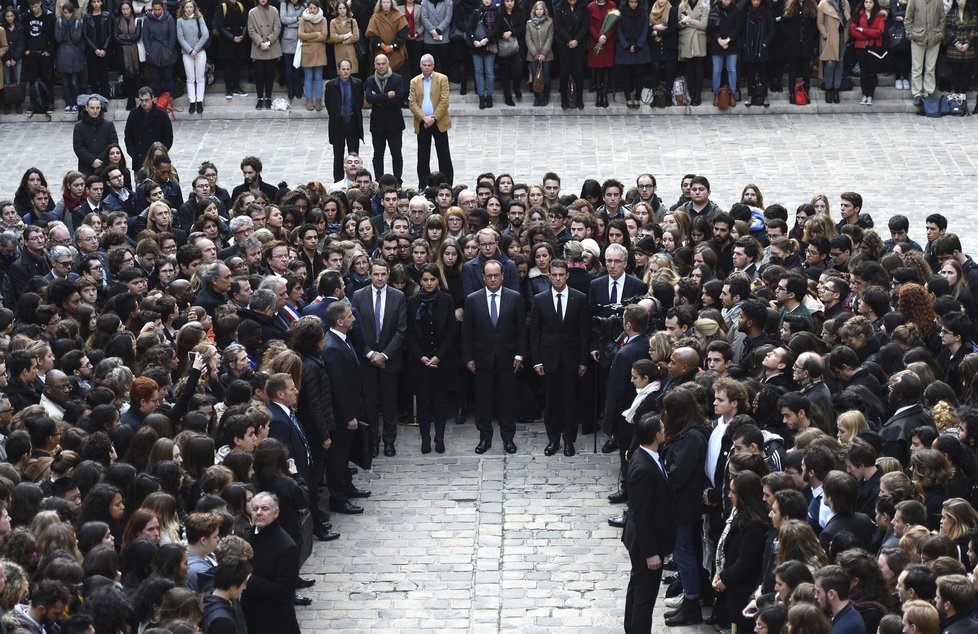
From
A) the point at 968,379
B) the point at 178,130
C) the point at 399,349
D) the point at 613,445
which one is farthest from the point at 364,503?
the point at 178,130

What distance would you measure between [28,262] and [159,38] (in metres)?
10.2

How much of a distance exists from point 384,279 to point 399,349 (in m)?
0.72

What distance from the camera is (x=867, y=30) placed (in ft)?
82.7

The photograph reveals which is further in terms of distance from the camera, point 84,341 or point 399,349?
point 399,349

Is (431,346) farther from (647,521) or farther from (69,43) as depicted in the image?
(69,43)

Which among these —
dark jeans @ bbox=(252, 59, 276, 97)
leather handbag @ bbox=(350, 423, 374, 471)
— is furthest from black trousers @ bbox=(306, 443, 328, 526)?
dark jeans @ bbox=(252, 59, 276, 97)

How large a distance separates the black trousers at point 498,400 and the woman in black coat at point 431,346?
376 millimetres

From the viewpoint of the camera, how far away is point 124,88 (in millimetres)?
26266

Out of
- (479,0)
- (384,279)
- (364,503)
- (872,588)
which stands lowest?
(364,503)

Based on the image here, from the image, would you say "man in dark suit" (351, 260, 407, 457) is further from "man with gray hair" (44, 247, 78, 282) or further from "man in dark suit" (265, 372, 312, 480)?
"man with gray hair" (44, 247, 78, 282)

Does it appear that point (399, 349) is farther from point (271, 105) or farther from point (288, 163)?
point (271, 105)

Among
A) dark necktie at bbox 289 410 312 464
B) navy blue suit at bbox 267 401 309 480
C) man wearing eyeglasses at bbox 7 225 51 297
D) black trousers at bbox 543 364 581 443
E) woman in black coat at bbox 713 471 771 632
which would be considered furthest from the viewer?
man wearing eyeglasses at bbox 7 225 51 297

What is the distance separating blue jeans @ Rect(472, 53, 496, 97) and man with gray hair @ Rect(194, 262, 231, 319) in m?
11.7

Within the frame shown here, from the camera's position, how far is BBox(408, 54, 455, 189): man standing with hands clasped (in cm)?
2195
